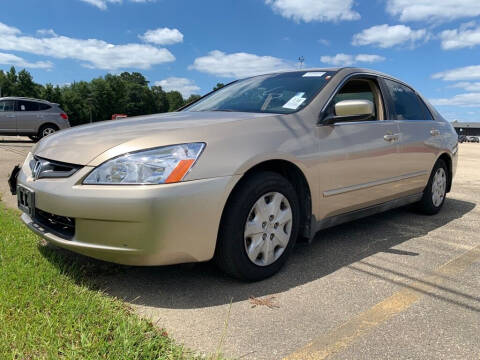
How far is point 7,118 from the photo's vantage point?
43.7 feet

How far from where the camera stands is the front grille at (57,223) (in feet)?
7.71

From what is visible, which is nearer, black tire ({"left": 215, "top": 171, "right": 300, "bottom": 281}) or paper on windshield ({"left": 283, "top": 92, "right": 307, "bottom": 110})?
black tire ({"left": 215, "top": 171, "right": 300, "bottom": 281})

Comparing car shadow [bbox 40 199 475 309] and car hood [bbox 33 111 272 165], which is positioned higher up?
car hood [bbox 33 111 272 165]

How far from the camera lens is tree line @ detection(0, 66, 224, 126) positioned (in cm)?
6191

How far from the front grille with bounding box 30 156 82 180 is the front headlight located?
6.9 inches

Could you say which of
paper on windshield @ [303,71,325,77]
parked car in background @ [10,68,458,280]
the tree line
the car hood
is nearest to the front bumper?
parked car in background @ [10,68,458,280]

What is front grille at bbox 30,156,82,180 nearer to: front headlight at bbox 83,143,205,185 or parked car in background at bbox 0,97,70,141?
front headlight at bbox 83,143,205,185

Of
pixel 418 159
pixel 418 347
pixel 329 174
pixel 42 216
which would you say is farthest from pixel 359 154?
pixel 42 216

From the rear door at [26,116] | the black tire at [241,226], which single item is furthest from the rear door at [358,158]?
the rear door at [26,116]

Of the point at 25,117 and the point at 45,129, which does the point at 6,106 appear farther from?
the point at 45,129

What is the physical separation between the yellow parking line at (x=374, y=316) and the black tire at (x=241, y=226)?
0.66 m

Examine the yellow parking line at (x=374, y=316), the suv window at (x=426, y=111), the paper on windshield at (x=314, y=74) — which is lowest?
the yellow parking line at (x=374, y=316)

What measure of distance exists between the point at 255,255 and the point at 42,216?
1353 mm

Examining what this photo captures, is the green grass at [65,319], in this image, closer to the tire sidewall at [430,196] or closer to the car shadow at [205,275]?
the car shadow at [205,275]
